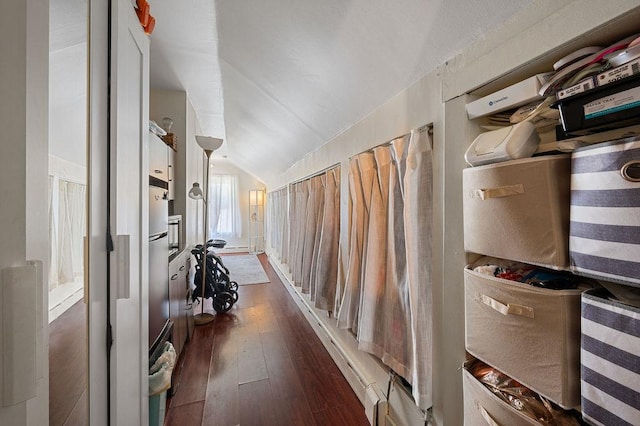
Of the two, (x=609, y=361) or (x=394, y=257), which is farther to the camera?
(x=394, y=257)

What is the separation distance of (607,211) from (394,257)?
82 centimetres

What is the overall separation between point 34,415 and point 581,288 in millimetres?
1190

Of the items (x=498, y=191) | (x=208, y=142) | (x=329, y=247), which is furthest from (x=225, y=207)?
(x=498, y=191)

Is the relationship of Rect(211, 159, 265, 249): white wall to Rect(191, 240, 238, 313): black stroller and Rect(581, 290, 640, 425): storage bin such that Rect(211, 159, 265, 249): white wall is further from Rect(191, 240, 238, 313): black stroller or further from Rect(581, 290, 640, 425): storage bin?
Rect(581, 290, 640, 425): storage bin

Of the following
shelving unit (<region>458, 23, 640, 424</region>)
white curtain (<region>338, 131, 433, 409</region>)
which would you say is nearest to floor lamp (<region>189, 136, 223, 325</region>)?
white curtain (<region>338, 131, 433, 409</region>)

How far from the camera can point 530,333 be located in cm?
68

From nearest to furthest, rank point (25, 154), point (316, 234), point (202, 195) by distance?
point (25, 154) < point (316, 234) < point (202, 195)

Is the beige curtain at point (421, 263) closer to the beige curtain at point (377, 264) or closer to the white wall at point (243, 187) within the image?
the beige curtain at point (377, 264)

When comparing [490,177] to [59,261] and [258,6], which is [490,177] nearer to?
[59,261]

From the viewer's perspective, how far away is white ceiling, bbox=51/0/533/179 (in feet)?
2.81

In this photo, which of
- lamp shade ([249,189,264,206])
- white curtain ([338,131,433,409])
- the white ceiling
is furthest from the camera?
lamp shade ([249,189,264,206])

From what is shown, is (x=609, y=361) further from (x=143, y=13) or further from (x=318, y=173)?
(x=318, y=173)

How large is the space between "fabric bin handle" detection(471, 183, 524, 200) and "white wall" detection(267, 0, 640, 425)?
0.13 metres

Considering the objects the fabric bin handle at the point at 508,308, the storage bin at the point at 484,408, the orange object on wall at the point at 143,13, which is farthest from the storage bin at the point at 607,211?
the orange object on wall at the point at 143,13
